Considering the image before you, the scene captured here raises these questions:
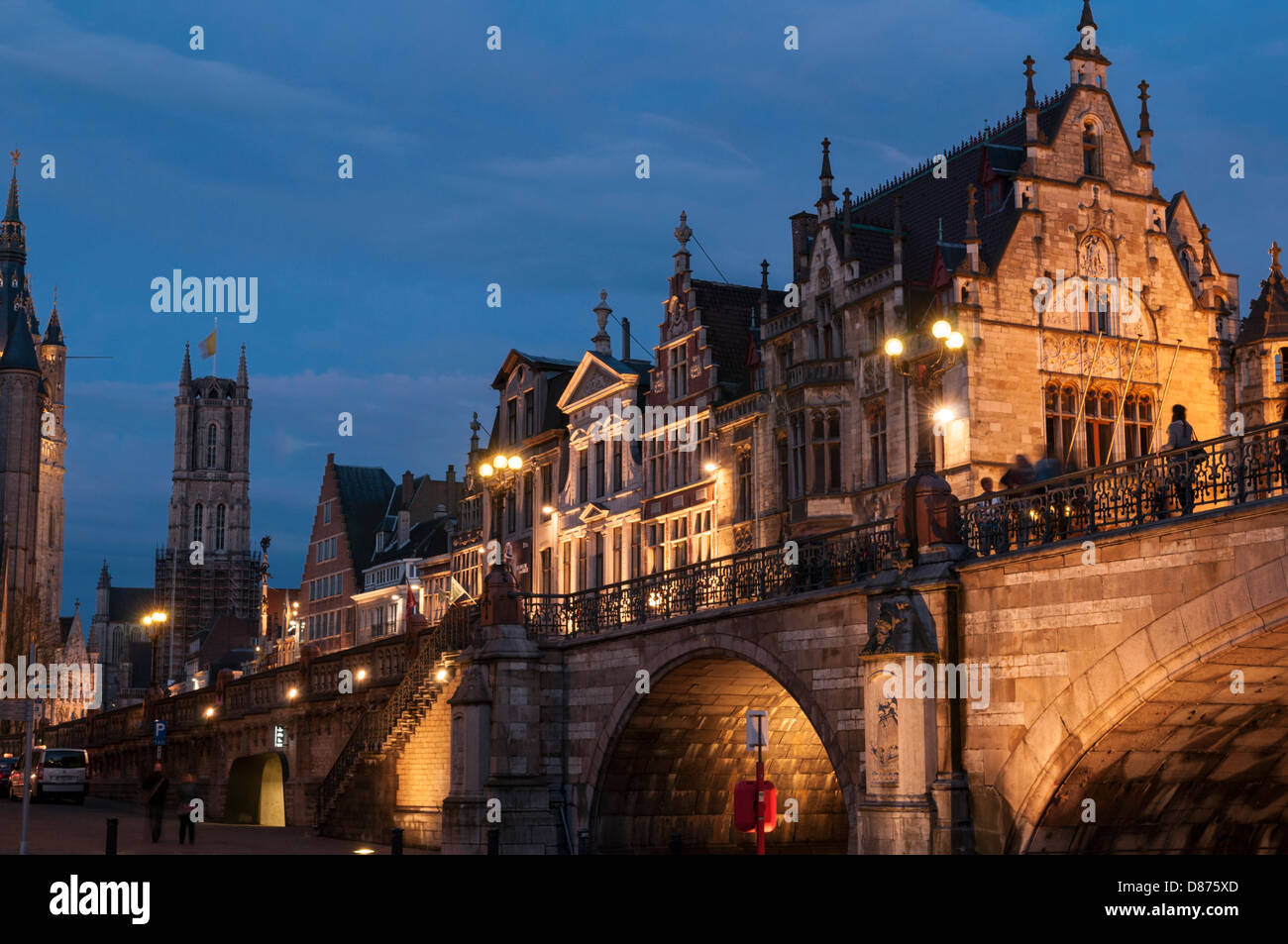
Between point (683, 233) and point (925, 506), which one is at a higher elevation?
point (683, 233)

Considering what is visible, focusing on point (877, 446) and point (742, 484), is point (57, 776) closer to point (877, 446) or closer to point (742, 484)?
point (742, 484)

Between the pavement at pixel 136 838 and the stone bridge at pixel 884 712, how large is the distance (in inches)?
77.2

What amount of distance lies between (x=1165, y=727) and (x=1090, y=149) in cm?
2146

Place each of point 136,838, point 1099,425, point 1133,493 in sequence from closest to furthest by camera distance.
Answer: point 1133,493 < point 136,838 < point 1099,425

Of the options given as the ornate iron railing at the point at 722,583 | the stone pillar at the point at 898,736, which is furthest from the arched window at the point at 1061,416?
the stone pillar at the point at 898,736

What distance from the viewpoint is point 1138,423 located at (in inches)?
1558

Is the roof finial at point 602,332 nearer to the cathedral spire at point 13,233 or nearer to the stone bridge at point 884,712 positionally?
the stone bridge at point 884,712

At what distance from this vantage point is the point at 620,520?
167 ft

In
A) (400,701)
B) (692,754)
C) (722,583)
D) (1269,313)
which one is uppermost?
(1269,313)

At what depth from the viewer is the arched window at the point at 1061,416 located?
127 ft

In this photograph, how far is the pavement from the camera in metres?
32.8

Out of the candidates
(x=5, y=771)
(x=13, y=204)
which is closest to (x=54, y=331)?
(x=13, y=204)

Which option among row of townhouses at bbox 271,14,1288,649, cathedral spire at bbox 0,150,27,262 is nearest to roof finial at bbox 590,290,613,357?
row of townhouses at bbox 271,14,1288,649
